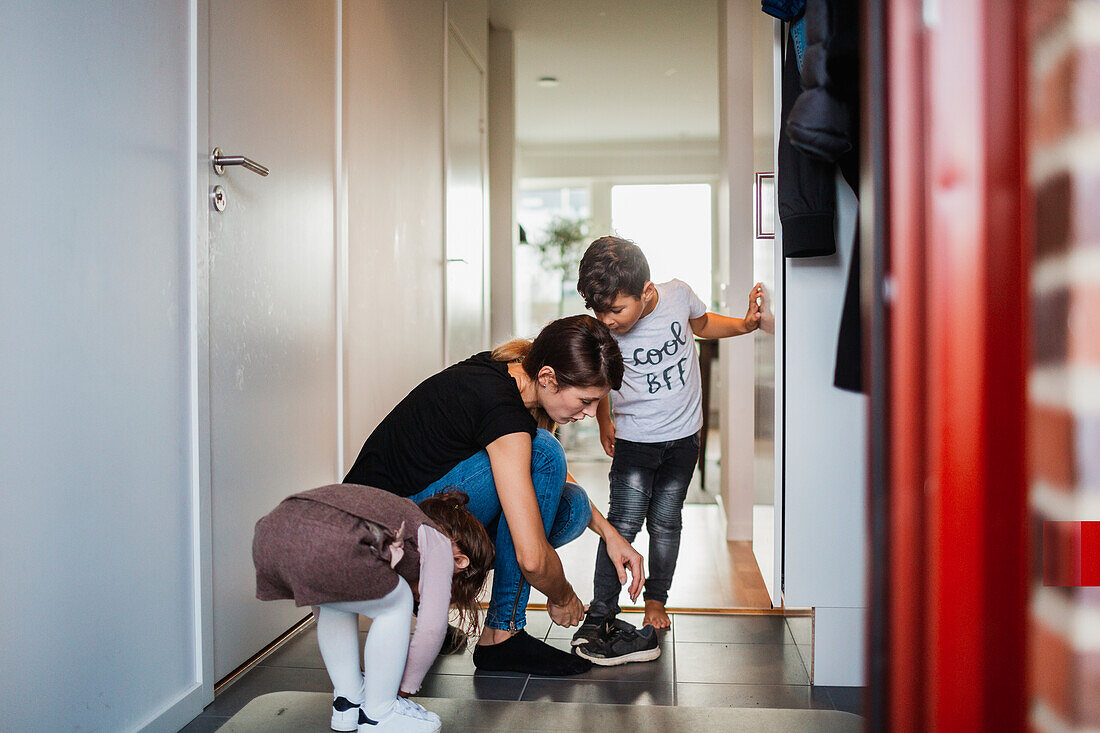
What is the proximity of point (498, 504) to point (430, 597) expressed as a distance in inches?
16.6

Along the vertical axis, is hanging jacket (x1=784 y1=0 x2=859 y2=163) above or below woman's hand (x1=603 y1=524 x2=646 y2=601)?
above

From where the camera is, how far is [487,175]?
165 inches

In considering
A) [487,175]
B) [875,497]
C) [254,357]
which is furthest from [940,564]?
[487,175]

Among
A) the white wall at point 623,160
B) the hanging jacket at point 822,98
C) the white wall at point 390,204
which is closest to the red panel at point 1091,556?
the hanging jacket at point 822,98

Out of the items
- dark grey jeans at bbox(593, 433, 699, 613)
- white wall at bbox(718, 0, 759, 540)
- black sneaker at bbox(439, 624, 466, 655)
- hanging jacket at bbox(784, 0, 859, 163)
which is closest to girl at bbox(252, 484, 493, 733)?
black sneaker at bbox(439, 624, 466, 655)

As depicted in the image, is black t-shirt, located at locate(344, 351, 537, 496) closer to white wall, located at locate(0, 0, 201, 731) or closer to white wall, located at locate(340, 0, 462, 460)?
white wall, located at locate(0, 0, 201, 731)

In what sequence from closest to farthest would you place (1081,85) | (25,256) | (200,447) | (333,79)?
(1081,85), (25,256), (200,447), (333,79)

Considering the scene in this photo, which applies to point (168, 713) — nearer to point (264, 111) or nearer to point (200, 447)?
point (200, 447)

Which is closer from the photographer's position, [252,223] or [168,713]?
[168,713]

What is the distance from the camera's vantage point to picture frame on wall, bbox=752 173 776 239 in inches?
75.0

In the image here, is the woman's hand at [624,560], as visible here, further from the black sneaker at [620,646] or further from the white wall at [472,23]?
the white wall at [472,23]

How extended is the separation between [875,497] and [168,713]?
54.9 inches

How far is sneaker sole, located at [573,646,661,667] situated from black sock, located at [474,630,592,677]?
24mm

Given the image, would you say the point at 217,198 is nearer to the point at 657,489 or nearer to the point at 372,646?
the point at 372,646
